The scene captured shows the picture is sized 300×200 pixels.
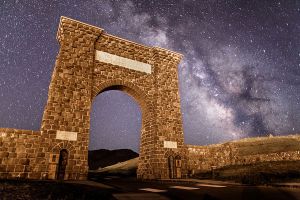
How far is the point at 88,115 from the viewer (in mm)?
10336

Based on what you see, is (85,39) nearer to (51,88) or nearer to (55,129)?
(51,88)

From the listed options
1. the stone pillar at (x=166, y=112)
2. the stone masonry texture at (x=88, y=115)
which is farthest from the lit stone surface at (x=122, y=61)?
the stone pillar at (x=166, y=112)

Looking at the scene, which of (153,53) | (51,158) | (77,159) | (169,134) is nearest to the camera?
(51,158)

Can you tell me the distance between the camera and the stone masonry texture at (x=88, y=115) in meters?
8.77

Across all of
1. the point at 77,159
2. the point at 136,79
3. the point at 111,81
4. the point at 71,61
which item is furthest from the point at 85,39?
the point at 77,159

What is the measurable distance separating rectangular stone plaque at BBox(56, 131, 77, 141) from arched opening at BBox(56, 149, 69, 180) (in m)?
0.50

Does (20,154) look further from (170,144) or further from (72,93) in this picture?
(170,144)

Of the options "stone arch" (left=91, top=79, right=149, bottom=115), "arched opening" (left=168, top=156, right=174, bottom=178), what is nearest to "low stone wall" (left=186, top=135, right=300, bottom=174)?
"arched opening" (left=168, top=156, right=174, bottom=178)

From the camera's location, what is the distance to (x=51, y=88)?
980 cm

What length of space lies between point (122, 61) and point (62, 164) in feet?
19.3

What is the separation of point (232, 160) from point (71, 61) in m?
10.7

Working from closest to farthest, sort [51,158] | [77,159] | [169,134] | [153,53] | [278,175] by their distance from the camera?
[278,175], [51,158], [77,159], [169,134], [153,53]

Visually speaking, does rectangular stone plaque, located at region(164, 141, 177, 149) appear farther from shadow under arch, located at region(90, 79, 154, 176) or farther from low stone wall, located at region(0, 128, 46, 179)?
low stone wall, located at region(0, 128, 46, 179)

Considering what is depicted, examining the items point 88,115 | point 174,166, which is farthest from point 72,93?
point 174,166
